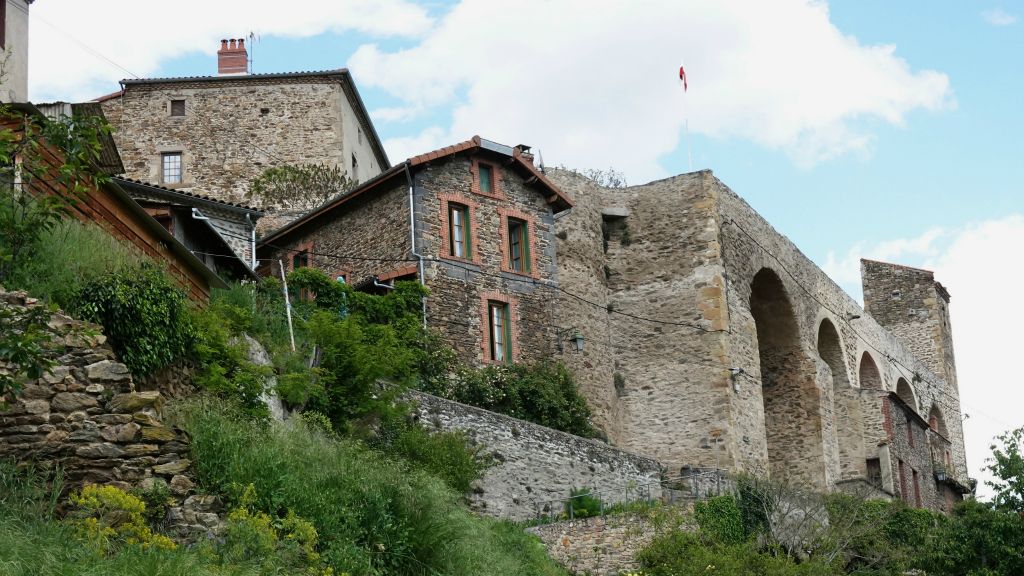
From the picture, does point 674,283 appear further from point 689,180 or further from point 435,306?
point 435,306

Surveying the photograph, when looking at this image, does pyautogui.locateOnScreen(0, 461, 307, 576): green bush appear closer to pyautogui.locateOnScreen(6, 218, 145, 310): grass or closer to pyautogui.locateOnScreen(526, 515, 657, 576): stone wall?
pyautogui.locateOnScreen(6, 218, 145, 310): grass

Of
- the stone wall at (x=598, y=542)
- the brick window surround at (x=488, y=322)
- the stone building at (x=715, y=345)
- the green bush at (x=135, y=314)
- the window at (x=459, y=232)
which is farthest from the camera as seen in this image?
the stone building at (x=715, y=345)

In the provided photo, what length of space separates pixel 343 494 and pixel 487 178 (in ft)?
49.2

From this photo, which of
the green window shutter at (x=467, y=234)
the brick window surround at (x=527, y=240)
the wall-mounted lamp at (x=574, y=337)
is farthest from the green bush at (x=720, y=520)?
the green window shutter at (x=467, y=234)

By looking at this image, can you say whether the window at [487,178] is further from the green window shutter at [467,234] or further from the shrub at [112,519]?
the shrub at [112,519]

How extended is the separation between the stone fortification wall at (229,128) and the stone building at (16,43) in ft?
49.1

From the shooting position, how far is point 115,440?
1198 cm

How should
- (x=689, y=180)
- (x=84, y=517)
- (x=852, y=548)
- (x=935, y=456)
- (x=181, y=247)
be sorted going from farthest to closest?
(x=935, y=456), (x=689, y=180), (x=852, y=548), (x=181, y=247), (x=84, y=517)

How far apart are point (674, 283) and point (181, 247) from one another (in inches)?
660

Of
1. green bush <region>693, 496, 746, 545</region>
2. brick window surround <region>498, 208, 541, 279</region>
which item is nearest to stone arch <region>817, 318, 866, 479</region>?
brick window surround <region>498, 208, 541, 279</region>

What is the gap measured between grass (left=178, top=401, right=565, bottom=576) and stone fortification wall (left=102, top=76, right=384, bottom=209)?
2142 cm

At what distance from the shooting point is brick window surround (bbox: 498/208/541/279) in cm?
2772

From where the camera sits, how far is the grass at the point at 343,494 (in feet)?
41.9

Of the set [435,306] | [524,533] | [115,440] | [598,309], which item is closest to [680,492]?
[524,533]
